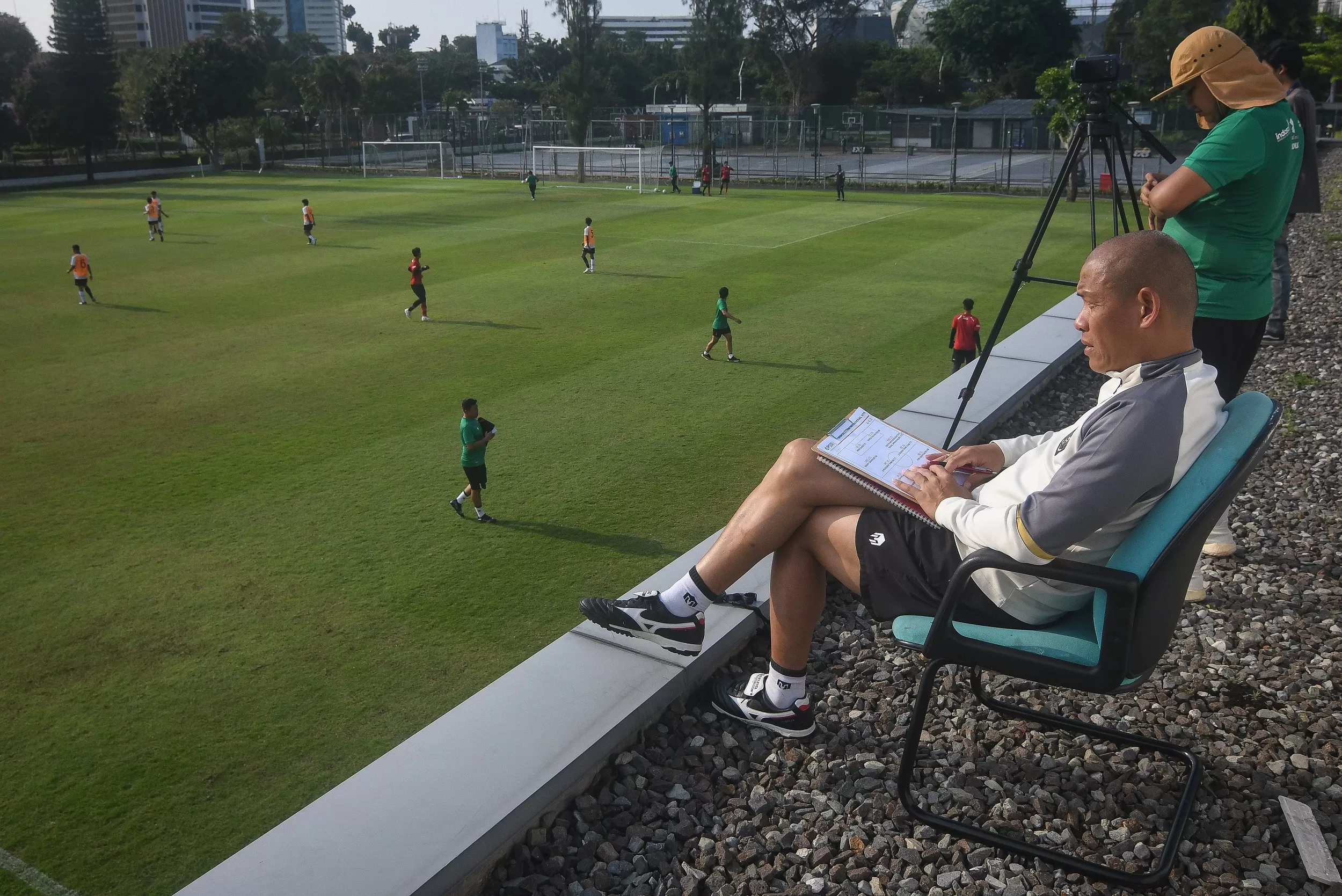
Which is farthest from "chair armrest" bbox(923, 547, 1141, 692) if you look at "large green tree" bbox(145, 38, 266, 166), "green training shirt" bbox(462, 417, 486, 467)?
"large green tree" bbox(145, 38, 266, 166)

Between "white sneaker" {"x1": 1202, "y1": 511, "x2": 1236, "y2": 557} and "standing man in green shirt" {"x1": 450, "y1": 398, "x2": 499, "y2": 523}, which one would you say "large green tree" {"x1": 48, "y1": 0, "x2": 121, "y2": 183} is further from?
"white sneaker" {"x1": 1202, "y1": 511, "x2": 1236, "y2": 557}

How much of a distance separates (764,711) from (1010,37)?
78.6 m

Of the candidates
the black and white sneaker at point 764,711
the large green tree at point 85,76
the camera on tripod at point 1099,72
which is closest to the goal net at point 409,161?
the large green tree at point 85,76

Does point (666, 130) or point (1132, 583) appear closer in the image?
point (1132, 583)

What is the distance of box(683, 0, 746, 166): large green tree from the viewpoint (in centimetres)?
5491

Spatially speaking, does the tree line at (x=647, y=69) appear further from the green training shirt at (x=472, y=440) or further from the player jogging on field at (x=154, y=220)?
the player jogging on field at (x=154, y=220)

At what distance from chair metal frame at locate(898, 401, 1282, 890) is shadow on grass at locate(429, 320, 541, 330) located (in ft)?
36.7

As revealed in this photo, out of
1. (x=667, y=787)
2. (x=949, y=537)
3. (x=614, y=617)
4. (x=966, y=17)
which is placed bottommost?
(x=667, y=787)

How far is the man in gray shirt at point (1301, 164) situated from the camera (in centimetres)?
616

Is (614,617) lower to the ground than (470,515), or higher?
higher

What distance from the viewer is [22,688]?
16.4ft

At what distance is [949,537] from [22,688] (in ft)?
14.8

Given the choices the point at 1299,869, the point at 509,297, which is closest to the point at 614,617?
the point at 1299,869

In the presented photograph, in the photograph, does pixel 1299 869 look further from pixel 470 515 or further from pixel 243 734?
pixel 470 515
